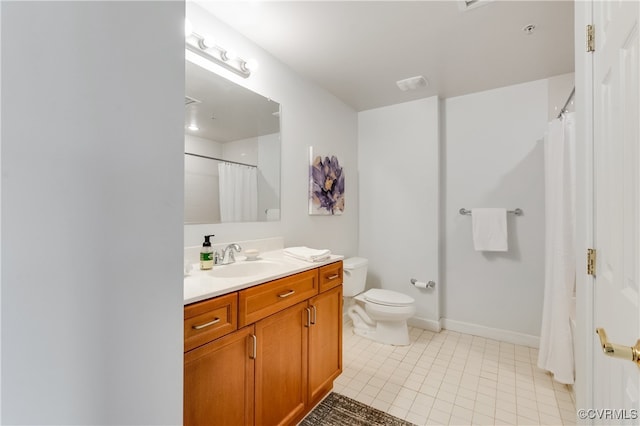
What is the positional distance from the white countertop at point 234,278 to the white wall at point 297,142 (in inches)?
8.8

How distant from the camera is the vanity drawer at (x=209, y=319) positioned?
981 mm

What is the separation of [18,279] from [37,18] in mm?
344

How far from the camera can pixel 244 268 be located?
1648 mm

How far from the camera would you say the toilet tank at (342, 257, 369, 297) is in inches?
100

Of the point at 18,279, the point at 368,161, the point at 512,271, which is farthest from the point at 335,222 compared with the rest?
the point at 18,279

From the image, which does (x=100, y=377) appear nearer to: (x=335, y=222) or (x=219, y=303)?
(x=219, y=303)

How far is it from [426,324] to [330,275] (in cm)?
162

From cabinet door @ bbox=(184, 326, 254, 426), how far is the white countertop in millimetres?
191

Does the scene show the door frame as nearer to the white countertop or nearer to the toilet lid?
the white countertop

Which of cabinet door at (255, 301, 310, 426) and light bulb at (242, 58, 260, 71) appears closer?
cabinet door at (255, 301, 310, 426)

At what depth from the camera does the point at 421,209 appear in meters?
2.86

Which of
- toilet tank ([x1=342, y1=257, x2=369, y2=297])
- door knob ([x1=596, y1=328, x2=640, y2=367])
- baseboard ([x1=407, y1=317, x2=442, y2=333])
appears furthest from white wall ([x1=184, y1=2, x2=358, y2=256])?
door knob ([x1=596, y1=328, x2=640, y2=367])

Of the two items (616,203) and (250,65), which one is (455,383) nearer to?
(616,203)

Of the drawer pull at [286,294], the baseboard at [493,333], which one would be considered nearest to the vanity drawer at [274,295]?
the drawer pull at [286,294]
